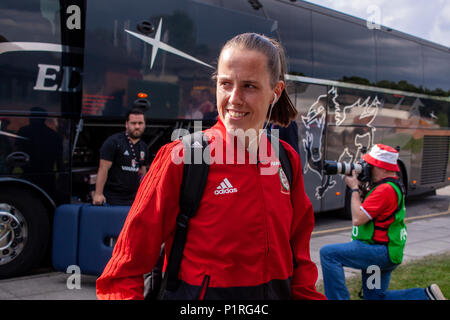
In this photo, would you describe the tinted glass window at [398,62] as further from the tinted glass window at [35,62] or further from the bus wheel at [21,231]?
the bus wheel at [21,231]

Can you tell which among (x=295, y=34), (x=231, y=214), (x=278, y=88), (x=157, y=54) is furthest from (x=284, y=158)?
(x=295, y=34)

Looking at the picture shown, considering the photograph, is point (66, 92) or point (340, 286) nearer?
point (340, 286)

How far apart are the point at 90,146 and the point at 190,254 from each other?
5614mm

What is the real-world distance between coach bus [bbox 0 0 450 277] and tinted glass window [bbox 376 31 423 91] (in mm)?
727

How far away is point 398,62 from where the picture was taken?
11.9 meters

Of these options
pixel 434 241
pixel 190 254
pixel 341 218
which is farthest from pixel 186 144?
pixel 341 218

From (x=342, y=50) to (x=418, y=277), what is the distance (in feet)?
18.4

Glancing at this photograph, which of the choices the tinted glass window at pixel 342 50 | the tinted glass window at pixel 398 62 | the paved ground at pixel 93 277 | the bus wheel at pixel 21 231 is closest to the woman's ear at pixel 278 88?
the paved ground at pixel 93 277

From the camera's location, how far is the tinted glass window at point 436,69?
13.2m

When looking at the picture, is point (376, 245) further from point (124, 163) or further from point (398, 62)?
point (398, 62)

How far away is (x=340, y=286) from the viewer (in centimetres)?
451

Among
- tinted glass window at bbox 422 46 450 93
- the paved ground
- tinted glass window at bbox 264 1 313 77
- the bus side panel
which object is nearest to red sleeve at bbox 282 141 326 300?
the paved ground

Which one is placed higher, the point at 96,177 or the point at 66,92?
the point at 66,92
